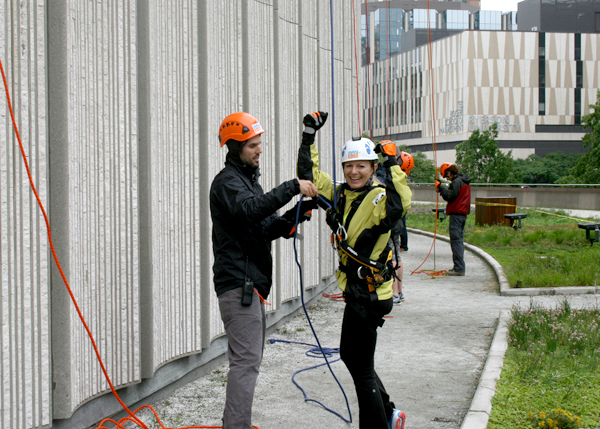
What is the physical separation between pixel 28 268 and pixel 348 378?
3.21 meters

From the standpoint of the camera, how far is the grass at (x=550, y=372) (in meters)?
4.68

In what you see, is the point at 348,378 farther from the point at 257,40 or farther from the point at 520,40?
the point at 520,40

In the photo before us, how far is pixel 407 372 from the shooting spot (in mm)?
6129

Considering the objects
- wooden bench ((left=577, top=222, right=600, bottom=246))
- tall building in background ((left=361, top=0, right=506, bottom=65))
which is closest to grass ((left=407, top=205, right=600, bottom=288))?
wooden bench ((left=577, top=222, right=600, bottom=246))

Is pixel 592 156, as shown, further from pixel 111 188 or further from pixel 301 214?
pixel 111 188

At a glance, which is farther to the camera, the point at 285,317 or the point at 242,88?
the point at 285,317

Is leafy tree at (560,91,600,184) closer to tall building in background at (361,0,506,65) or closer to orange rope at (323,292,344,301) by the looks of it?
orange rope at (323,292,344,301)

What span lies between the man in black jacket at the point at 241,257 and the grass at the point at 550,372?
191 centimetres

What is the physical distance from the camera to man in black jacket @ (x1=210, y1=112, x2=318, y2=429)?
3875 mm

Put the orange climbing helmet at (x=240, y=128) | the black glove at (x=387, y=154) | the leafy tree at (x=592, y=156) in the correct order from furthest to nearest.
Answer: the leafy tree at (x=592, y=156)
the black glove at (x=387, y=154)
the orange climbing helmet at (x=240, y=128)

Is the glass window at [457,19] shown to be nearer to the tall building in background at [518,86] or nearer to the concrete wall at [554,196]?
the tall building in background at [518,86]

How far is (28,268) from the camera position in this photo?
386cm

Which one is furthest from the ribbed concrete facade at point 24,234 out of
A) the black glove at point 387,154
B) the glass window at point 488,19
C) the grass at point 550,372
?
the glass window at point 488,19

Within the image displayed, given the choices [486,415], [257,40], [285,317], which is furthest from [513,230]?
[486,415]
